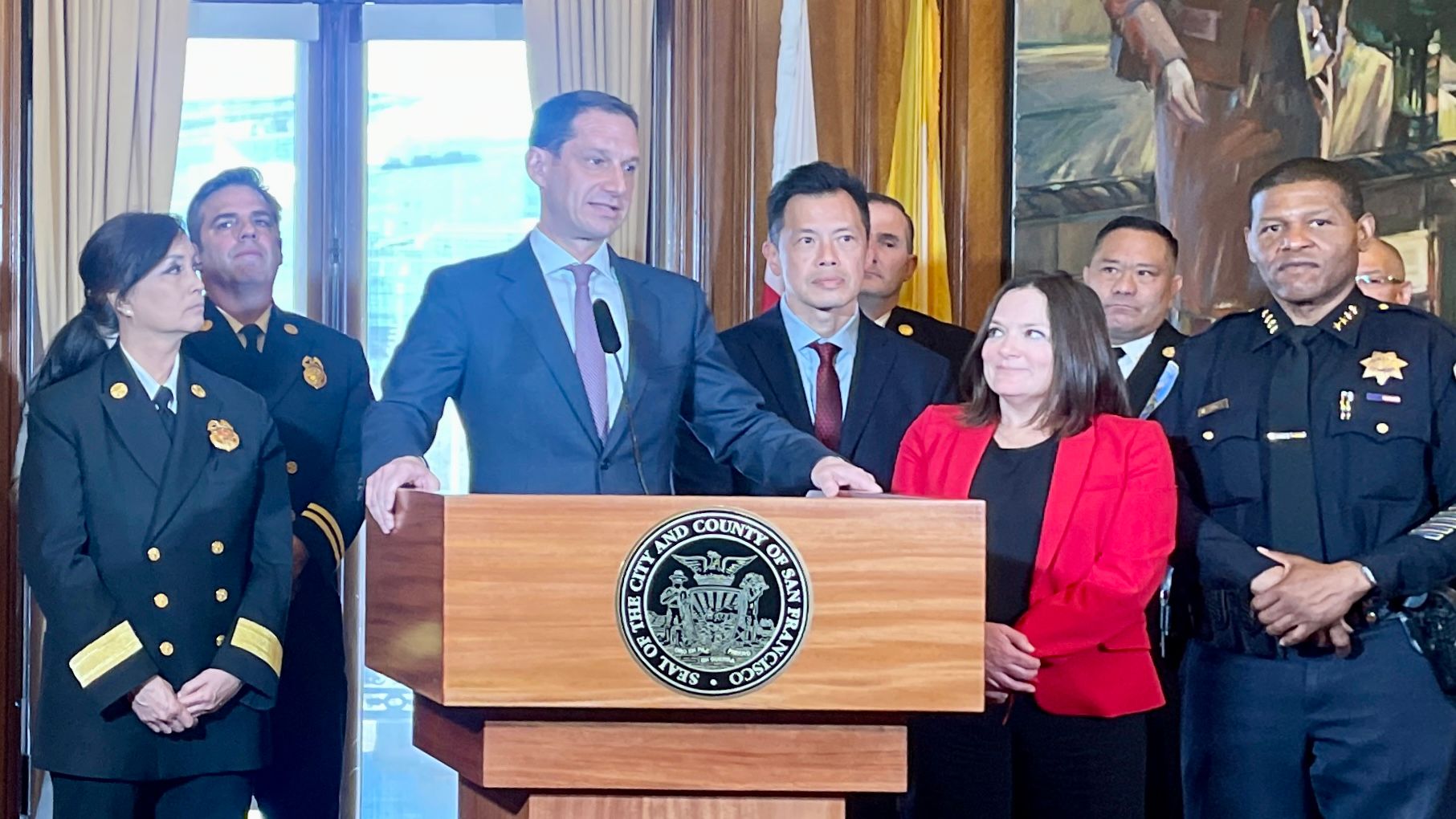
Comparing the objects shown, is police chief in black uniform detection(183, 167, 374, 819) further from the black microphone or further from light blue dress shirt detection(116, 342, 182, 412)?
the black microphone

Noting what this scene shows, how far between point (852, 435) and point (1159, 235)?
1.32 meters

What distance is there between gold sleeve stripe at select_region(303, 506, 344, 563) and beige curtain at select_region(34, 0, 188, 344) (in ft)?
4.20

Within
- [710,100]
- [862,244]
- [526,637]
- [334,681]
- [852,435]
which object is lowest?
[334,681]

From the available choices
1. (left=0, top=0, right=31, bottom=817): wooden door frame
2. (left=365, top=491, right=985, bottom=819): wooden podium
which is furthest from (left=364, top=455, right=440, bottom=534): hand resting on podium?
(left=0, top=0, right=31, bottom=817): wooden door frame

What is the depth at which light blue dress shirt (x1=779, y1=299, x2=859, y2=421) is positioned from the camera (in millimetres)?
3109

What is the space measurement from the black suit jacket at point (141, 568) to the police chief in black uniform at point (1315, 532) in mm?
1743

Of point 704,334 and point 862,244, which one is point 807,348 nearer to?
point 862,244

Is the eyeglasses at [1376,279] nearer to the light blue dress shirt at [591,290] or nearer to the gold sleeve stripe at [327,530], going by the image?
the light blue dress shirt at [591,290]

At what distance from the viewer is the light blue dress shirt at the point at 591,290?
262cm

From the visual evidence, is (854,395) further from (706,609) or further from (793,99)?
(793,99)

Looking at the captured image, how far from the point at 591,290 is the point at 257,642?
891mm

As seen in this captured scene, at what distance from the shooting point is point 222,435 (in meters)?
2.91

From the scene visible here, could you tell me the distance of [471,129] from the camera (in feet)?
16.4

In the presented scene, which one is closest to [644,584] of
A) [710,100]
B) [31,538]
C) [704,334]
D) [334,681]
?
[704,334]
